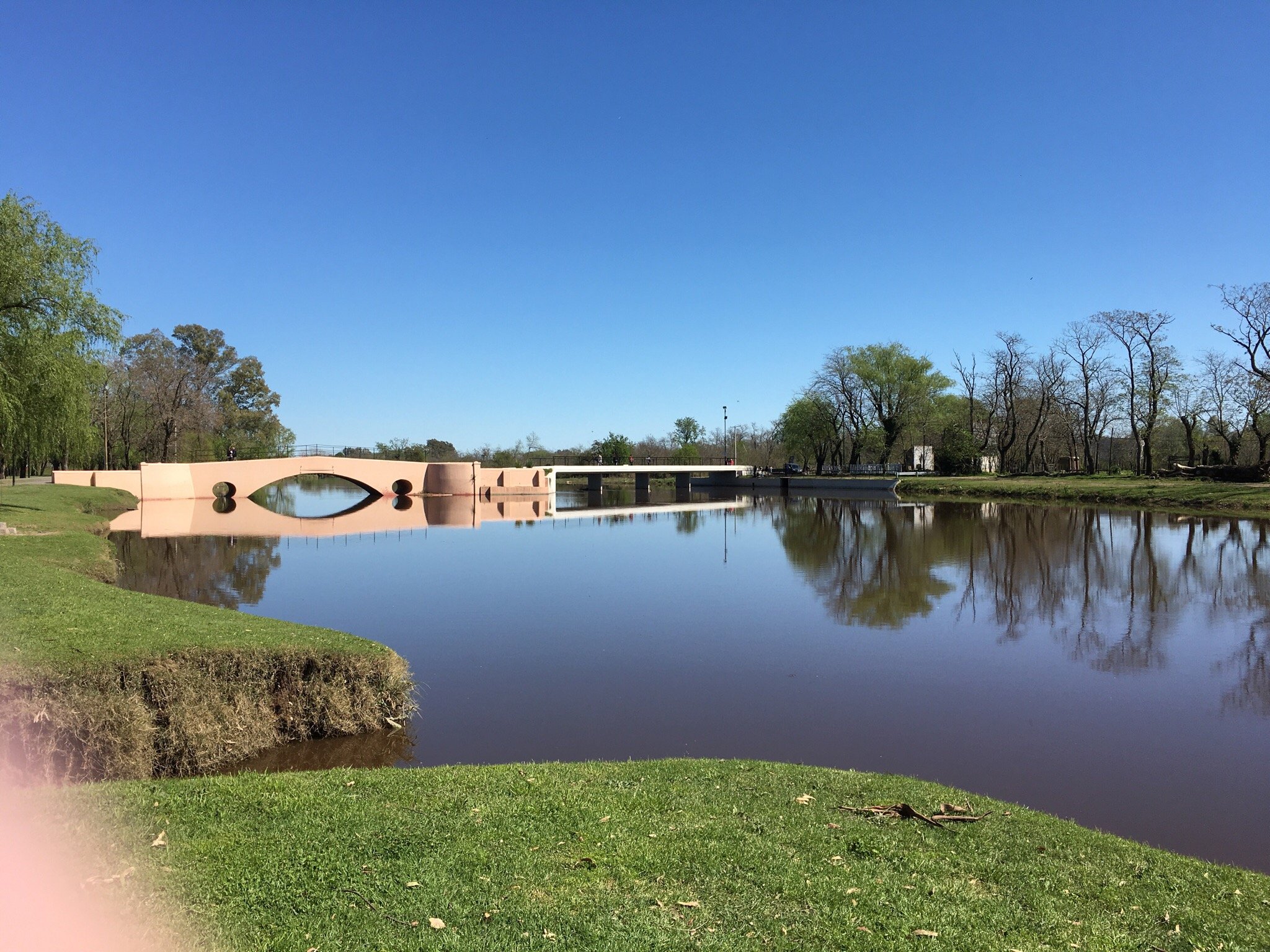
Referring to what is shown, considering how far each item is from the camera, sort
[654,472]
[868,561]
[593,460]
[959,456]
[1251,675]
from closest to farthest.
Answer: [1251,675] < [868,561] < [959,456] < [654,472] < [593,460]

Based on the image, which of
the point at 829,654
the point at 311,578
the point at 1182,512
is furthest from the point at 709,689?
the point at 1182,512

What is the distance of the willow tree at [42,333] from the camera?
21453 millimetres

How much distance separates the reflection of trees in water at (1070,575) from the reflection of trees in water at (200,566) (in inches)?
542

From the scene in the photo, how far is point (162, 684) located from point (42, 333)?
1917cm

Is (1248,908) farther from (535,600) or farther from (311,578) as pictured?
(311,578)

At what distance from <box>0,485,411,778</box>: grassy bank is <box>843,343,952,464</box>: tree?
64.5m

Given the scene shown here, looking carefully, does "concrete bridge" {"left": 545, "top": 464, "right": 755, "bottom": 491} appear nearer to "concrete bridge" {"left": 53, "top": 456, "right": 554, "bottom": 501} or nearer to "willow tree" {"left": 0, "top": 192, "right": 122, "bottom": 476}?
"concrete bridge" {"left": 53, "top": 456, "right": 554, "bottom": 501}

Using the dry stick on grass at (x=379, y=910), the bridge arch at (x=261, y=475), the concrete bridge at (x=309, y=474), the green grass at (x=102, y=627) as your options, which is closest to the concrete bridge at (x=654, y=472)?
the concrete bridge at (x=309, y=474)

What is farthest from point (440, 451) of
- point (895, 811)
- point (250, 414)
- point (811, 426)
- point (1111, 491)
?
point (895, 811)

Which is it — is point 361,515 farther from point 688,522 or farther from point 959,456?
point 959,456

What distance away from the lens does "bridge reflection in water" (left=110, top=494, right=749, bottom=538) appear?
33344 millimetres

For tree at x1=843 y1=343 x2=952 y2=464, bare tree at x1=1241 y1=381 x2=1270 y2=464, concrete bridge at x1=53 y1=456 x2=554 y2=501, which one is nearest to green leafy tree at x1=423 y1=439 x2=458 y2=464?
concrete bridge at x1=53 y1=456 x2=554 y2=501

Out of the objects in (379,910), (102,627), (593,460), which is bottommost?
(379,910)

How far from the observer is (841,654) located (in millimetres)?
13039
